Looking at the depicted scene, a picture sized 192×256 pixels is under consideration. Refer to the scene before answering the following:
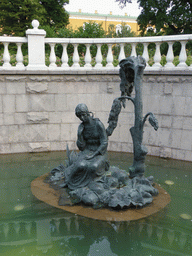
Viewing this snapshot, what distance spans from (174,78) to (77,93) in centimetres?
290

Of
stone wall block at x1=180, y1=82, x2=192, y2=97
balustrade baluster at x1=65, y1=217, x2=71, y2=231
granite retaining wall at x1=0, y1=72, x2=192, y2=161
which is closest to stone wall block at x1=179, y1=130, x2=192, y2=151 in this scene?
granite retaining wall at x1=0, y1=72, x2=192, y2=161

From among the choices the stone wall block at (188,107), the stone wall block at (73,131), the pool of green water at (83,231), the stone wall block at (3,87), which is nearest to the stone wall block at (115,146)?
the stone wall block at (73,131)

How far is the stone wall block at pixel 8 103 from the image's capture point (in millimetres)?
7840

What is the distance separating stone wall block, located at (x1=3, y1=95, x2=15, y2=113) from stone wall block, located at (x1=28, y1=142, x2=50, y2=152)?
122 cm

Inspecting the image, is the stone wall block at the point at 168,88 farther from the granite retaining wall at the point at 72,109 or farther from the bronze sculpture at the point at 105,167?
the bronze sculpture at the point at 105,167

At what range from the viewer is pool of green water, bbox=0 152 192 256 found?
3.67 metres

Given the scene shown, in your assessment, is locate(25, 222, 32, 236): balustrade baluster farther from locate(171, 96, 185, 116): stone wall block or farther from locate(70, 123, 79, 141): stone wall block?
locate(171, 96, 185, 116): stone wall block

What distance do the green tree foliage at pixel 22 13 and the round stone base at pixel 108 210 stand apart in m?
17.2

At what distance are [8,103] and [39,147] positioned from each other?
1622 mm

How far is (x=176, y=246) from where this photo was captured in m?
3.79

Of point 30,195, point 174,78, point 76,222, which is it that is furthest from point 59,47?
point 76,222

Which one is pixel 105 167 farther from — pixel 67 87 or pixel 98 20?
pixel 98 20

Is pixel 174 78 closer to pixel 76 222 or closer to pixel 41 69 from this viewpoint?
pixel 41 69

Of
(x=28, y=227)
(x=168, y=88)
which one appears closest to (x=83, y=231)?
(x=28, y=227)
